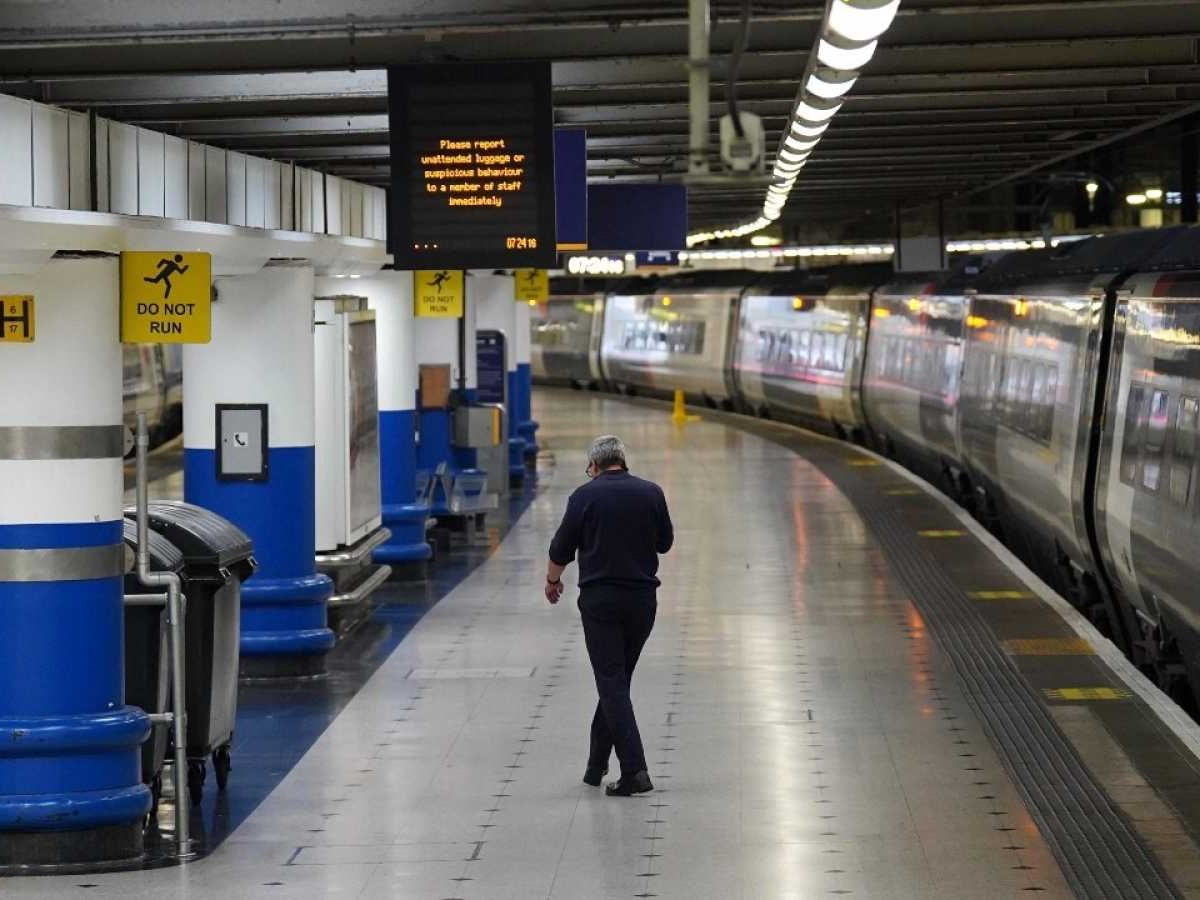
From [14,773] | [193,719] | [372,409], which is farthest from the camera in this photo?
[372,409]

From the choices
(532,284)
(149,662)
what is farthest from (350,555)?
(532,284)

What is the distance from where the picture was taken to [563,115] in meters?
12.9

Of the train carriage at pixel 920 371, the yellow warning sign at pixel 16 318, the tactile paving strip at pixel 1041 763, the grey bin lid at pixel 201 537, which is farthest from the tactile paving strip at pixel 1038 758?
the train carriage at pixel 920 371

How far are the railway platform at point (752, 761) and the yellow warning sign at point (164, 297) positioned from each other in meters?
2.10

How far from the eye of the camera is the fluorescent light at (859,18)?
681 centimetres

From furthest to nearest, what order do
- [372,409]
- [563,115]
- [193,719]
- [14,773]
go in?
1. [372,409]
2. [563,115]
3. [193,719]
4. [14,773]

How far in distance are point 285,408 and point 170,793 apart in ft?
11.6

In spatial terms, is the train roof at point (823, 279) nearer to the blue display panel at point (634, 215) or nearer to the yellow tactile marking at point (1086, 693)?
the blue display panel at point (634, 215)

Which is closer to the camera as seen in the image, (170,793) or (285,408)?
(170,793)

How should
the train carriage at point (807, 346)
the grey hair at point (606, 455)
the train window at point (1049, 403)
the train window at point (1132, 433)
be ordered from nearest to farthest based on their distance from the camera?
the grey hair at point (606, 455), the train window at point (1132, 433), the train window at point (1049, 403), the train carriage at point (807, 346)

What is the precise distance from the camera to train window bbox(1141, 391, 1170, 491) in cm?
1173

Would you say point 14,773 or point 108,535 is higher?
point 108,535

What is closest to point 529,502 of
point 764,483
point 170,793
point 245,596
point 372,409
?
point 764,483

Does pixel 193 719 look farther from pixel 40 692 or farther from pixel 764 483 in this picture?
pixel 764 483
